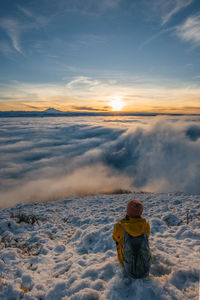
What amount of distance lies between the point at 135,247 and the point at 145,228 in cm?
43

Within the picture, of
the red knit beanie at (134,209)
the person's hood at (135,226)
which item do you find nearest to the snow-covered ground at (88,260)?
the person's hood at (135,226)

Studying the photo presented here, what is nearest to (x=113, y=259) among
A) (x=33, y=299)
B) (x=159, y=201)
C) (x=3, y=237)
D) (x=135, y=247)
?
(x=135, y=247)

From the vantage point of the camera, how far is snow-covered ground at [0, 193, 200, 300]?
3137 millimetres

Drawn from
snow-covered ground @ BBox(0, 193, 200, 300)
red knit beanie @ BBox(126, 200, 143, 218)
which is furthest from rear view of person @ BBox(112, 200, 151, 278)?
snow-covered ground @ BBox(0, 193, 200, 300)

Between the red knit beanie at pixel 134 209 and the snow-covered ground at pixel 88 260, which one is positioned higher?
the red knit beanie at pixel 134 209

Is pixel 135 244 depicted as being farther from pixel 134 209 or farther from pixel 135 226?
pixel 134 209

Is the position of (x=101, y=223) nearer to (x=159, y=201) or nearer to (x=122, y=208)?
(x=122, y=208)

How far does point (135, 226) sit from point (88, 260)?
250 cm

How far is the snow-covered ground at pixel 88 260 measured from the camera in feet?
10.3

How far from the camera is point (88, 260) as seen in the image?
4.55 metres

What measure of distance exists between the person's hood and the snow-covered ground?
1007 mm

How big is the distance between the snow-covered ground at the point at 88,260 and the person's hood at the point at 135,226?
39.6 inches

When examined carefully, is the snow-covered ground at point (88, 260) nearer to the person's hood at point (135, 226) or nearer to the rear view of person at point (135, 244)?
the rear view of person at point (135, 244)

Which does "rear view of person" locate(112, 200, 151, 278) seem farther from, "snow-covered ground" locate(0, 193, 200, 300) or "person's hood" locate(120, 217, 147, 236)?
"snow-covered ground" locate(0, 193, 200, 300)
